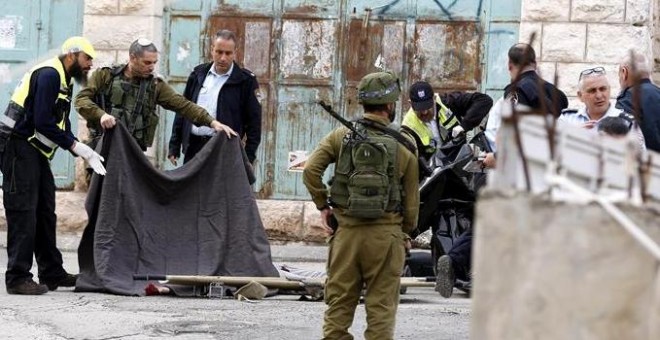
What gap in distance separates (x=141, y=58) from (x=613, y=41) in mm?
4549

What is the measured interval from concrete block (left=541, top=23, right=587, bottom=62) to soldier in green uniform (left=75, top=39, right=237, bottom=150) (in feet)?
11.7

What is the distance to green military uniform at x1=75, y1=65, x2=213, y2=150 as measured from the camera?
10312 millimetres

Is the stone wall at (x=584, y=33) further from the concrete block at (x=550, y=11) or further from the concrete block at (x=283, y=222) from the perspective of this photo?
the concrete block at (x=283, y=222)

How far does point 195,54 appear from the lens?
13.5 m

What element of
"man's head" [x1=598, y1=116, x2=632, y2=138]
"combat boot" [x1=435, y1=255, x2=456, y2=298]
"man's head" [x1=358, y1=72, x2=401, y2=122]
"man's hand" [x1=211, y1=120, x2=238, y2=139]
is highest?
"man's head" [x1=358, y1=72, x2=401, y2=122]

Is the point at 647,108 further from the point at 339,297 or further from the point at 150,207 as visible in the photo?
the point at 150,207

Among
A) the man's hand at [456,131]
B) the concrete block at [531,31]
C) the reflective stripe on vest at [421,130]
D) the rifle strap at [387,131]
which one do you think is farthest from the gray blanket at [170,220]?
the concrete block at [531,31]

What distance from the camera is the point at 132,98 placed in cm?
1038

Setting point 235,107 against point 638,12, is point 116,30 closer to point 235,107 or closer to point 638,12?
point 235,107

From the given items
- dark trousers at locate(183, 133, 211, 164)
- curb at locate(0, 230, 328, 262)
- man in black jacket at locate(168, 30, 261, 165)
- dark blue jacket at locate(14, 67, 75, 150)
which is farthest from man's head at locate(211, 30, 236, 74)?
curb at locate(0, 230, 328, 262)

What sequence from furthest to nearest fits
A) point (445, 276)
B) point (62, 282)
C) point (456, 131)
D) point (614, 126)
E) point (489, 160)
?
point (456, 131) → point (62, 282) → point (445, 276) → point (489, 160) → point (614, 126)

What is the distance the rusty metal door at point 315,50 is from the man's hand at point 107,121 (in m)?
3.33

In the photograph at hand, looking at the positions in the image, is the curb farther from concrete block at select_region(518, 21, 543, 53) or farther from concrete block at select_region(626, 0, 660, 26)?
concrete block at select_region(626, 0, 660, 26)

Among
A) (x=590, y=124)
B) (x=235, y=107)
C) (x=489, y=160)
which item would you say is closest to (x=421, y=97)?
(x=489, y=160)
